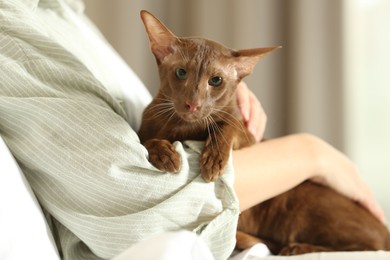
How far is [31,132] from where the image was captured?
2.41 feet

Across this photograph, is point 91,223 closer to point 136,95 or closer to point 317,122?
point 136,95

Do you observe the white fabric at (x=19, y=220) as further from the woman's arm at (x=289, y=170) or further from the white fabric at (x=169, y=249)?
the woman's arm at (x=289, y=170)

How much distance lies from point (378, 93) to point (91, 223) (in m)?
1.49

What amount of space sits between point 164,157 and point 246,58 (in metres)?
0.28

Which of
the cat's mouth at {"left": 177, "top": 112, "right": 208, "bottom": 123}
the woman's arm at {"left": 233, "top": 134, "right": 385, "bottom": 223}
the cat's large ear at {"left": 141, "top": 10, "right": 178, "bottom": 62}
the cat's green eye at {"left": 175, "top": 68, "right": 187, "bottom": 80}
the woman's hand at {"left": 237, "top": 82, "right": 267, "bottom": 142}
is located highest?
the cat's large ear at {"left": 141, "top": 10, "right": 178, "bottom": 62}

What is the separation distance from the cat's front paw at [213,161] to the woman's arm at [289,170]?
0.09 m

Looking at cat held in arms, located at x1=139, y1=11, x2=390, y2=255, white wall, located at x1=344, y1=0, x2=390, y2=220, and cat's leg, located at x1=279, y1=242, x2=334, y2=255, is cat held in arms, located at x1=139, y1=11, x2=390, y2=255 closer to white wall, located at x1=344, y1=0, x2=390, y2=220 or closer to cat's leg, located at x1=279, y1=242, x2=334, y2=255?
cat's leg, located at x1=279, y1=242, x2=334, y2=255

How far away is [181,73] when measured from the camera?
0.90 m

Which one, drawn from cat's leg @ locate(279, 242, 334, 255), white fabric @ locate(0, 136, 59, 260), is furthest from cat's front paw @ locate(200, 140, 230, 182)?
cat's leg @ locate(279, 242, 334, 255)

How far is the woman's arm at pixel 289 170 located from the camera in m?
0.91

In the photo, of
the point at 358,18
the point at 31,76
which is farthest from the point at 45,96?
the point at 358,18

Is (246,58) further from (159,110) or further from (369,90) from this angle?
(369,90)

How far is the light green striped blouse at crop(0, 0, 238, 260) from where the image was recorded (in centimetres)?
72

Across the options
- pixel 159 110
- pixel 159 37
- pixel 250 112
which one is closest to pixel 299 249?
pixel 250 112
